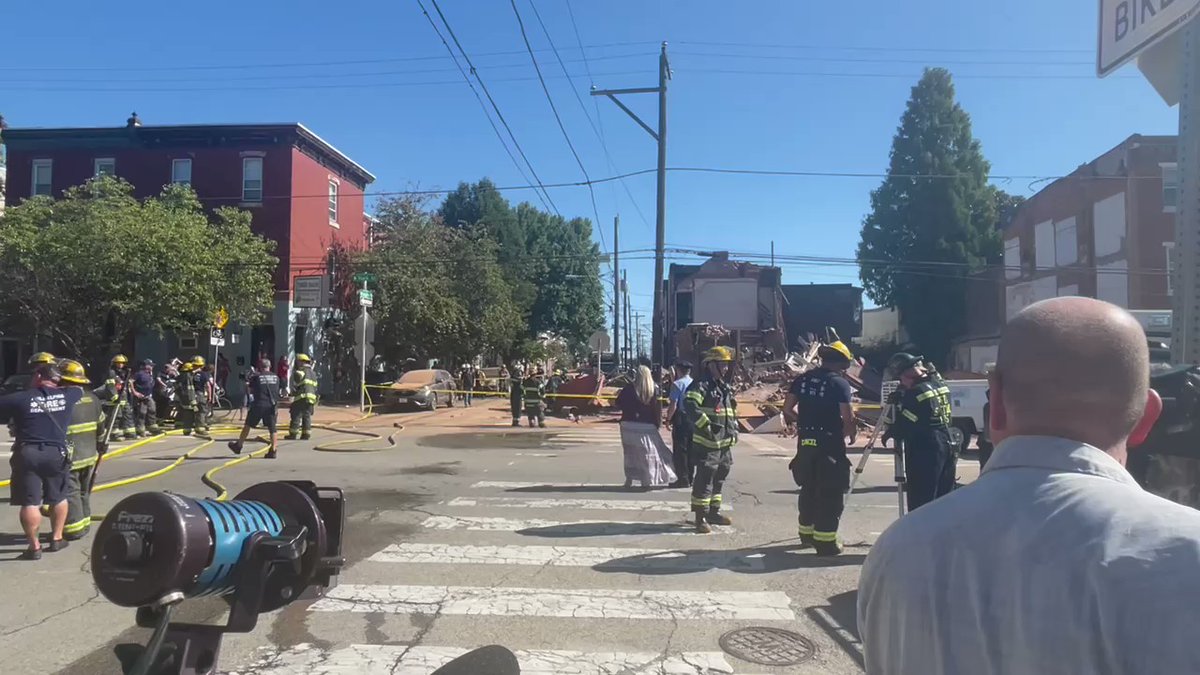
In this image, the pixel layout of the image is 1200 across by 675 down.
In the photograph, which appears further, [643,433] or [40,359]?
[643,433]

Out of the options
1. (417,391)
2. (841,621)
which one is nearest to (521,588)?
(841,621)

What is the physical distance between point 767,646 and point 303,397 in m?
12.7

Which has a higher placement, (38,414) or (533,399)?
(38,414)

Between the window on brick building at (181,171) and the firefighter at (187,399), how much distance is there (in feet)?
47.9

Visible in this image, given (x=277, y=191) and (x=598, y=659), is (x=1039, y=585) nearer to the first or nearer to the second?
(x=598, y=659)

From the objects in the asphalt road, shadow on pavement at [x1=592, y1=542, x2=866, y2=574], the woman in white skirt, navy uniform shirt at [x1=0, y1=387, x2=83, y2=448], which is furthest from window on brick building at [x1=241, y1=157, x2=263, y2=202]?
shadow on pavement at [x1=592, y1=542, x2=866, y2=574]

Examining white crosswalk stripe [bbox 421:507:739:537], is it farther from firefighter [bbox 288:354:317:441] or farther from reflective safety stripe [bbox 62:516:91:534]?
firefighter [bbox 288:354:317:441]

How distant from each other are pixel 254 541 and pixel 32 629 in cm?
393

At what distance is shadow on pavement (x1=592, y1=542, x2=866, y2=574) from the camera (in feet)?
21.7

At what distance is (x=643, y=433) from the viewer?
10312 mm

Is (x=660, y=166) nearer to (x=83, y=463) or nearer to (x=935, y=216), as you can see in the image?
(x=83, y=463)

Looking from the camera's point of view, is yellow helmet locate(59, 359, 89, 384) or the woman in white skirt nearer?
yellow helmet locate(59, 359, 89, 384)

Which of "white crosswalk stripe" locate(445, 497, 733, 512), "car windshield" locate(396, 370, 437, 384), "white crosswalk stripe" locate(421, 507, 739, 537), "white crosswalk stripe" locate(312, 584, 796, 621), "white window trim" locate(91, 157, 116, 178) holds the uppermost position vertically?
"white window trim" locate(91, 157, 116, 178)

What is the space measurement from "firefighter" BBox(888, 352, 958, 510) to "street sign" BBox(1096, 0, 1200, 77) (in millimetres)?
3593
